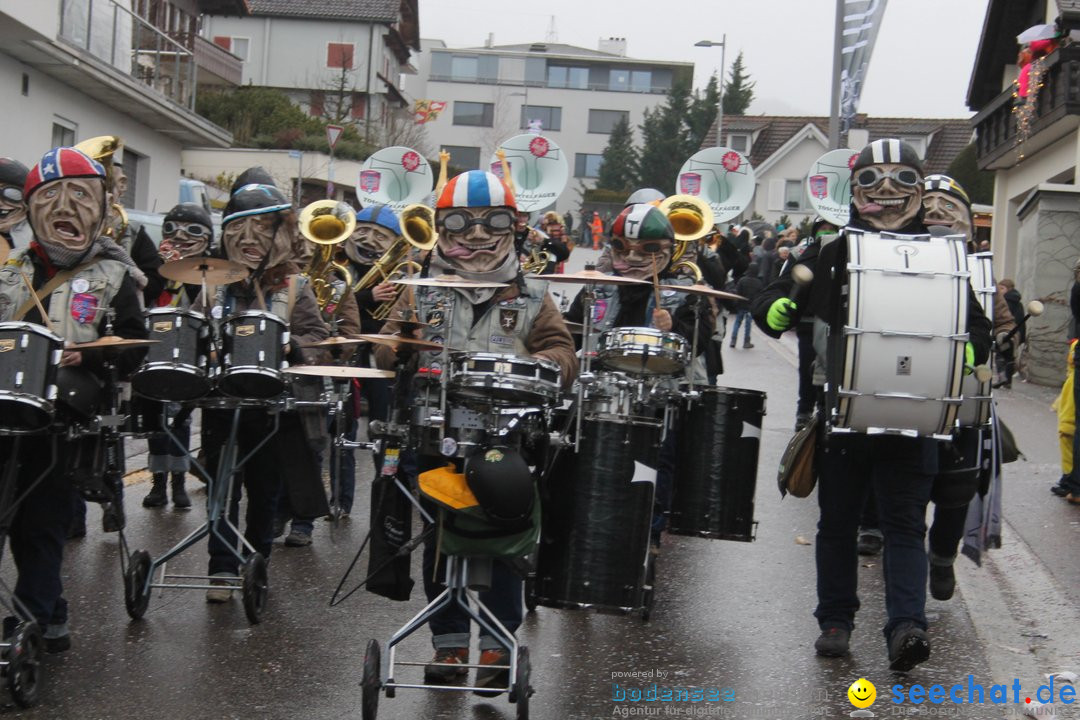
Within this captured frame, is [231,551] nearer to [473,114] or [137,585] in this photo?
[137,585]

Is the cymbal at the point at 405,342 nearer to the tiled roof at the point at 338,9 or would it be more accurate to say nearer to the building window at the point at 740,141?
the tiled roof at the point at 338,9

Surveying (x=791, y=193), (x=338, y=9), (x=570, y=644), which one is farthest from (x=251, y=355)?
(x=791, y=193)

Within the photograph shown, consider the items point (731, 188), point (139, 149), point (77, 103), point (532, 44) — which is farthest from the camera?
point (532, 44)

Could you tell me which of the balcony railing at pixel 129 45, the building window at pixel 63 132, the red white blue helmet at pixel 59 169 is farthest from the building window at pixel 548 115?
the red white blue helmet at pixel 59 169

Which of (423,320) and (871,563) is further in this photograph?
(871,563)

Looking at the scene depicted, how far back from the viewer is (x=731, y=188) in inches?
514

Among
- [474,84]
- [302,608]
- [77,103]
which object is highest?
[474,84]

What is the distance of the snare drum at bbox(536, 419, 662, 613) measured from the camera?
542cm

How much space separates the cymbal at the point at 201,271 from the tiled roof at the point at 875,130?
5634 centimetres

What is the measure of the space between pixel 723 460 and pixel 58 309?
3217 millimetres

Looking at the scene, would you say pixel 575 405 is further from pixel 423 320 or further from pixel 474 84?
pixel 474 84

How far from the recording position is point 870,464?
614cm

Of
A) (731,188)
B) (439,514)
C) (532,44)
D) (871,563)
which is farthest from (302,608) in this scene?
(532,44)

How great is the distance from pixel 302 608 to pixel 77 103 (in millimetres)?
19687
